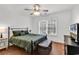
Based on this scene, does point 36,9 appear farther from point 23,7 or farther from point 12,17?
point 12,17

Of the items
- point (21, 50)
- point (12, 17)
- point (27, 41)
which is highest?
point (12, 17)

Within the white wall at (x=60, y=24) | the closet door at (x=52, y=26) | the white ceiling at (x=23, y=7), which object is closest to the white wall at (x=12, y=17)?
the white ceiling at (x=23, y=7)

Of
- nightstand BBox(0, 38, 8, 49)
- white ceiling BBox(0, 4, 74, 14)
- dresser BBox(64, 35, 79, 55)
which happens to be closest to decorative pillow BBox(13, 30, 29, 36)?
nightstand BBox(0, 38, 8, 49)

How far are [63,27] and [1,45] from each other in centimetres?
84

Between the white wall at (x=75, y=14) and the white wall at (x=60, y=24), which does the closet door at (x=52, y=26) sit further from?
the white wall at (x=75, y=14)

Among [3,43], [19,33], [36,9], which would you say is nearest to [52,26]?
[36,9]

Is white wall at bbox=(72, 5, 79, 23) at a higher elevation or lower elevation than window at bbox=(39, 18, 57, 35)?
higher

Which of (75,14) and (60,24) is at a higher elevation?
(75,14)

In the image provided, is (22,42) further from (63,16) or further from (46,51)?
(63,16)

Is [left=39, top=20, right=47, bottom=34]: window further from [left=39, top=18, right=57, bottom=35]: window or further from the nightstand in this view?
the nightstand

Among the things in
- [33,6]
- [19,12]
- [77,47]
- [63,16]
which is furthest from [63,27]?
[19,12]

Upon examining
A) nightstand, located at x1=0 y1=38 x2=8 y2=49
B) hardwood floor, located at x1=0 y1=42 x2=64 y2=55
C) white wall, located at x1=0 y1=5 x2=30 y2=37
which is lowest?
hardwood floor, located at x1=0 y1=42 x2=64 y2=55

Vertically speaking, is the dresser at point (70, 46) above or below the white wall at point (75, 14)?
below

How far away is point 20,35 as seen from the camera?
4.41ft
